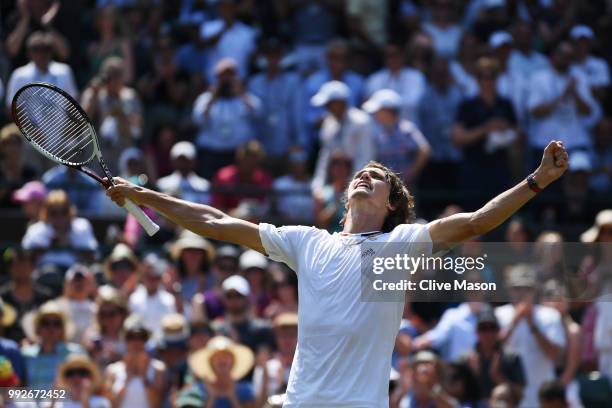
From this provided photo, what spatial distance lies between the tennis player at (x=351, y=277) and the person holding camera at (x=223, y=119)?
7359mm

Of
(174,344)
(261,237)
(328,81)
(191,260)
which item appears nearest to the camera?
(261,237)

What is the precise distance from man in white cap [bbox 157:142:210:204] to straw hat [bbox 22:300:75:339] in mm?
2272

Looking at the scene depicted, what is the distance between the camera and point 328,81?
15.0 metres

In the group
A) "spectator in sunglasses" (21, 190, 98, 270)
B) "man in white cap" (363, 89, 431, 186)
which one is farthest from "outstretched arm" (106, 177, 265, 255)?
"man in white cap" (363, 89, 431, 186)

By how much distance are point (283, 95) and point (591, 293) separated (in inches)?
206

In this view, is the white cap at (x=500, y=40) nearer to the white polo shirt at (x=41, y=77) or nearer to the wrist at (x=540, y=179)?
the white polo shirt at (x=41, y=77)

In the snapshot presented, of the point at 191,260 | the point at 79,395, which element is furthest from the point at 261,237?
the point at 191,260

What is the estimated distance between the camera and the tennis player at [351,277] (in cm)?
661

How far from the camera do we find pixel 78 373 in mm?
10320

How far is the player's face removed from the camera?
7074 mm

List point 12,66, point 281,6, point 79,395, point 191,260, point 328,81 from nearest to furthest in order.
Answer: point 79,395
point 191,260
point 12,66
point 328,81
point 281,6

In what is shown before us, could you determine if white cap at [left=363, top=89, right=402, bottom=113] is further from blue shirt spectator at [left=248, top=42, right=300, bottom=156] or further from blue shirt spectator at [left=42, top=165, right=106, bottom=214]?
blue shirt spectator at [left=42, top=165, right=106, bottom=214]

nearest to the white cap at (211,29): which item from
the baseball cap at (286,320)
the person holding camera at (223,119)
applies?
the person holding camera at (223,119)

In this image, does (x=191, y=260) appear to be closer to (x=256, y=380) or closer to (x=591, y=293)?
(x=256, y=380)
